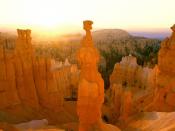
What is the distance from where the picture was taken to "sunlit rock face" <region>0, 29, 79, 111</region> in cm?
2773

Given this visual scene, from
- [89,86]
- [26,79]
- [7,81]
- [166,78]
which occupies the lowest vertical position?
[26,79]

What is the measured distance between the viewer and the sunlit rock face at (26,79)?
91.0 feet

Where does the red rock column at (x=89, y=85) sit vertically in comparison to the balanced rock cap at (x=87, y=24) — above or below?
below

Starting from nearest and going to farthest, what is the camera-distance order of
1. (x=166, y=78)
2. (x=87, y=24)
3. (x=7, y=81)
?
(x=87, y=24)
(x=166, y=78)
(x=7, y=81)

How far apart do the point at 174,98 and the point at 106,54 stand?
165ft

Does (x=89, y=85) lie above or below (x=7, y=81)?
above

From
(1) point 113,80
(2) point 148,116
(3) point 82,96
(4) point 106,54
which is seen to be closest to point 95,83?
(3) point 82,96

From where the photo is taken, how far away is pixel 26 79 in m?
29.1

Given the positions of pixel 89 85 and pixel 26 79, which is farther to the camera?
pixel 26 79

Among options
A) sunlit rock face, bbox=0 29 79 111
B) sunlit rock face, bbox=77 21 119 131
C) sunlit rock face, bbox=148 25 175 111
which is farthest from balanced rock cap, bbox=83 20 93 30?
sunlit rock face, bbox=0 29 79 111

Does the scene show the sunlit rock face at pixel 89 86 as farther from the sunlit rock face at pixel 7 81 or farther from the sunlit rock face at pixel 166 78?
the sunlit rock face at pixel 7 81

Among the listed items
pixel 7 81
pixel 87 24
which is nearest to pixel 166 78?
pixel 87 24

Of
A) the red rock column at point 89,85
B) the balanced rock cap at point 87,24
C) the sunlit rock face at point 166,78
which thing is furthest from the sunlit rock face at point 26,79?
the balanced rock cap at point 87,24

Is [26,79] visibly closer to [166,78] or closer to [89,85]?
[166,78]
